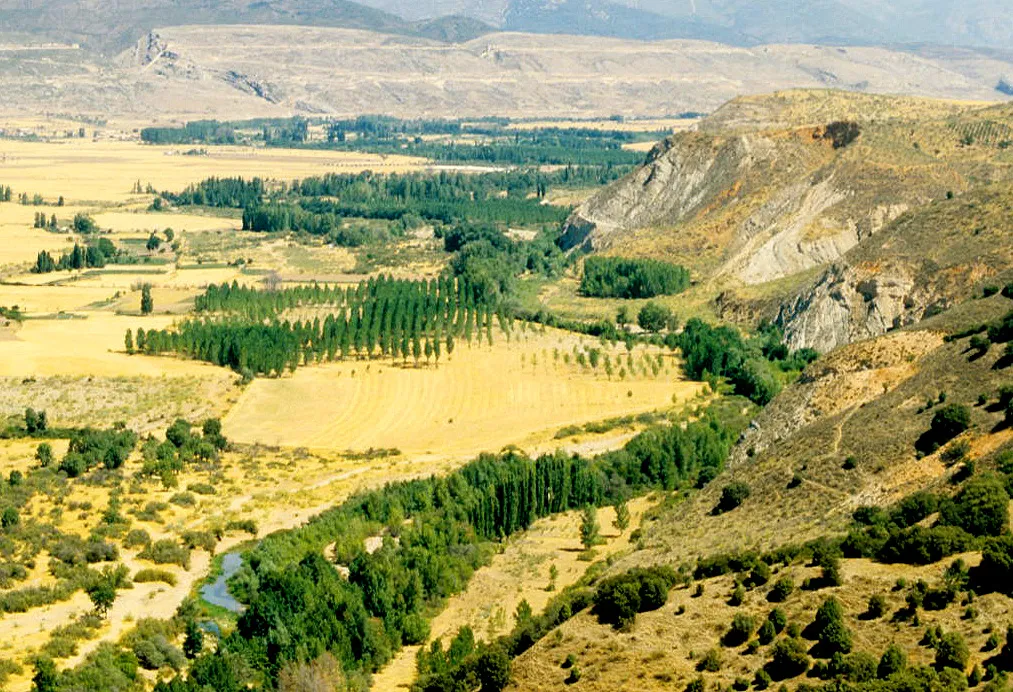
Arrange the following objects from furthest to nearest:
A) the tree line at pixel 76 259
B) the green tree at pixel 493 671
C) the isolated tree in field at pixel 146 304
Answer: the tree line at pixel 76 259, the isolated tree in field at pixel 146 304, the green tree at pixel 493 671

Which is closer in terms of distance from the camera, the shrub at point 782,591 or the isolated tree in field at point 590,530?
the shrub at point 782,591

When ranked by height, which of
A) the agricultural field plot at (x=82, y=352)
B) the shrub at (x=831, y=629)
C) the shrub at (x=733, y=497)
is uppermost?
the shrub at (x=831, y=629)

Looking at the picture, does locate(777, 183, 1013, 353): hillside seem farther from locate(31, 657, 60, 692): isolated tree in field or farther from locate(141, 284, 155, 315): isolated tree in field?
locate(31, 657, 60, 692): isolated tree in field

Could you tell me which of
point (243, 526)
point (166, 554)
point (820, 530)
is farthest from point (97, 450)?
point (820, 530)

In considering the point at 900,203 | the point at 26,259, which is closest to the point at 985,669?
the point at 900,203

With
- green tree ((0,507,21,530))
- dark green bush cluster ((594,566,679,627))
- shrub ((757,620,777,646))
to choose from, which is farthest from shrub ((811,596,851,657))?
green tree ((0,507,21,530))

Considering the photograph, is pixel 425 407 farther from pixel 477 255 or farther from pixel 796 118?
pixel 796 118

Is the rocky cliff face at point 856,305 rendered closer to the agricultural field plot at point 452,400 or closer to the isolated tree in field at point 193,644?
the agricultural field plot at point 452,400

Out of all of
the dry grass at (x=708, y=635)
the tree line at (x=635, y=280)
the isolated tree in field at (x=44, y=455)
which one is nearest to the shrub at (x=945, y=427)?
the dry grass at (x=708, y=635)
